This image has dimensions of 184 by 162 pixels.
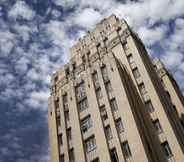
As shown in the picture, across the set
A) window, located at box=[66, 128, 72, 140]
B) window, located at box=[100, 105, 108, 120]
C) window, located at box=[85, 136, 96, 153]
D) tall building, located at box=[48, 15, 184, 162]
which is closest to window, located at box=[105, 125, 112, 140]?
tall building, located at box=[48, 15, 184, 162]

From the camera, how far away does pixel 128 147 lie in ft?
102

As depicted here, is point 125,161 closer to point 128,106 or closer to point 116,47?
point 128,106

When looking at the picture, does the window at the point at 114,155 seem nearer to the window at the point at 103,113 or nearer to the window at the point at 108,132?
the window at the point at 108,132

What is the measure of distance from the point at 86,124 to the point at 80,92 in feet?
20.7

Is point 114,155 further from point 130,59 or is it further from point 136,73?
point 130,59

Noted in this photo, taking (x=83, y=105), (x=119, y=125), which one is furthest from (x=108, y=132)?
(x=83, y=105)

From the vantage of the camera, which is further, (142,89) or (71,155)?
(71,155)

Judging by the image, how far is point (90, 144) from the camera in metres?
35.2

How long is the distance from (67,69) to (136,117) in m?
20.6

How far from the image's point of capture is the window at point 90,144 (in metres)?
34.7

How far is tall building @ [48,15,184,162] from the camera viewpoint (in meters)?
31.1

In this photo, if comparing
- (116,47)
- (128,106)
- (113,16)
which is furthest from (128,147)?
(113,16)

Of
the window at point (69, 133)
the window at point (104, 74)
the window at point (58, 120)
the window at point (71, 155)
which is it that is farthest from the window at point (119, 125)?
the window at point (58, 120)

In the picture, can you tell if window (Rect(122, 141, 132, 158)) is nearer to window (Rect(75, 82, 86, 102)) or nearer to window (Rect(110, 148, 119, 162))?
window (Rect(110, 148, 119, 162))
